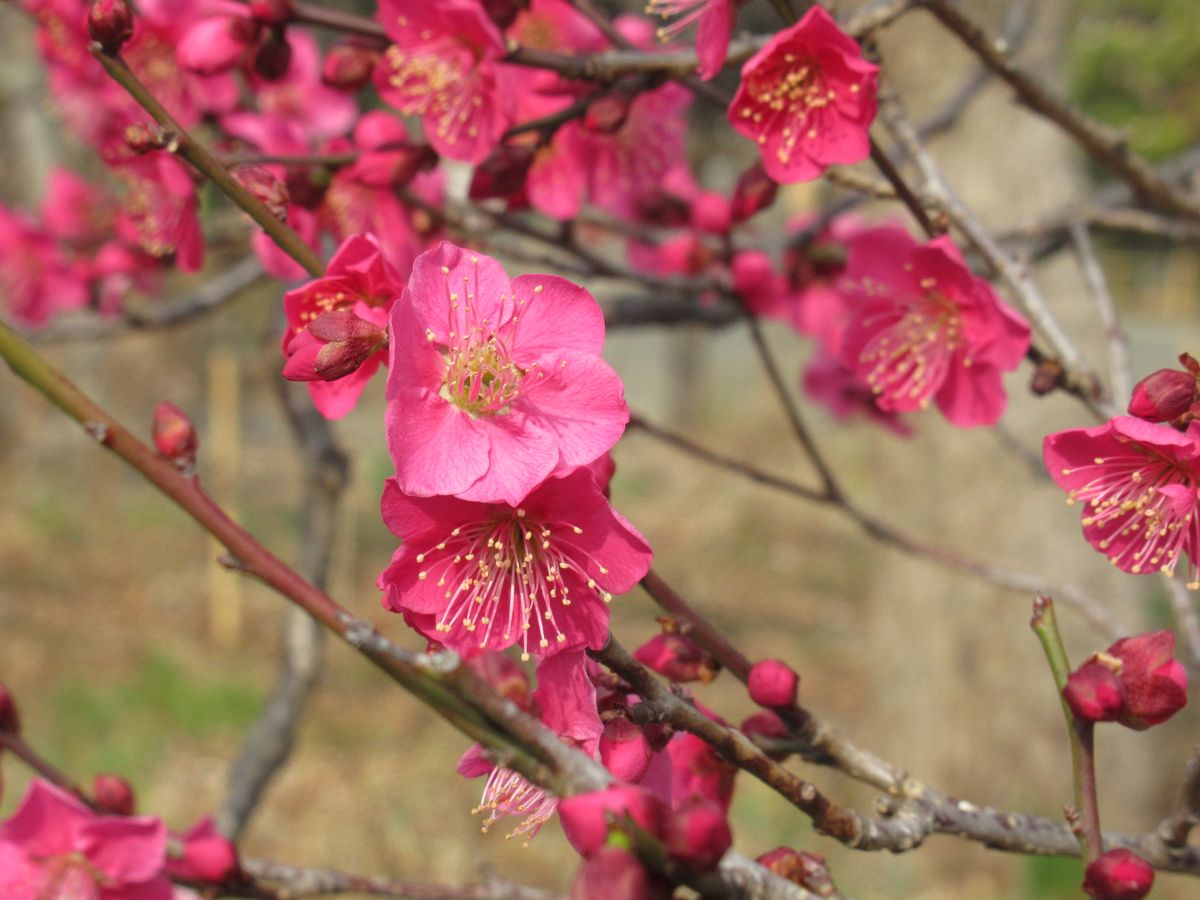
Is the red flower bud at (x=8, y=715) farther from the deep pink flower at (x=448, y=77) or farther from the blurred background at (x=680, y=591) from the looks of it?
the blurred background at (x=680, y=591)

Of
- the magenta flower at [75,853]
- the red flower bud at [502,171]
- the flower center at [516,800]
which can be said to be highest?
the red flower bud at [502,171]

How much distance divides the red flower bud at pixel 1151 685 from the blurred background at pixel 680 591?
45.2 inches

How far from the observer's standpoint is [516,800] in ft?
2.65

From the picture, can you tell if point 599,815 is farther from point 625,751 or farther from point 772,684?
point 772,684

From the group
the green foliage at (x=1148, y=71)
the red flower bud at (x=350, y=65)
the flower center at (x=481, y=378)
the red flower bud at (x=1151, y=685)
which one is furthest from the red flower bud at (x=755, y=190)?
the green foliage at (x=1148, y=71)

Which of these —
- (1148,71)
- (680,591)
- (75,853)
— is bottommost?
(680,591)

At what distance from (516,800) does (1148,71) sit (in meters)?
16.0

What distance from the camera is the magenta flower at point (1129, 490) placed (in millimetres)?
878

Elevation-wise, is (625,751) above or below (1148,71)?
above

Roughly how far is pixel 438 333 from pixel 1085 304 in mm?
3383

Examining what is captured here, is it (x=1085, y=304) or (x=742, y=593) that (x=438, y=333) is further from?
(x=742, y=593)

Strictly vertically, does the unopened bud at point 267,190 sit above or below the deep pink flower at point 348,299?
above

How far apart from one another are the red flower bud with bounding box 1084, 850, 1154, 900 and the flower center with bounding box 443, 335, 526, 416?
51 centimetres

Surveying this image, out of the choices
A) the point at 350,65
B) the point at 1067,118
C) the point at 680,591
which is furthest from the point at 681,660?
the point at 680,591
